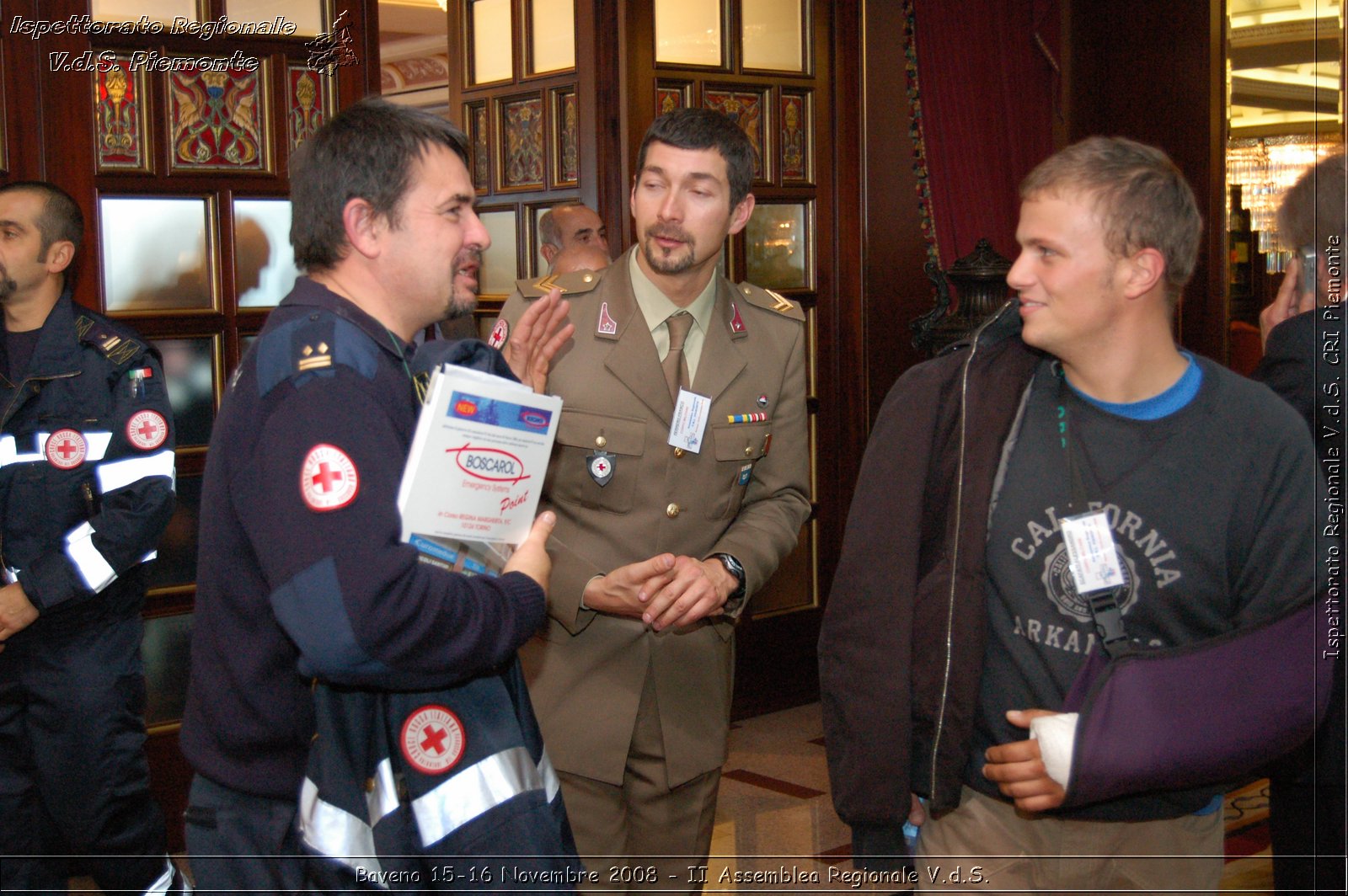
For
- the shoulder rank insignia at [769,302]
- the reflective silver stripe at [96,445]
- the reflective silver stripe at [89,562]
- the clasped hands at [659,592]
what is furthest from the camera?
the reflective silver stripe at [96,445]

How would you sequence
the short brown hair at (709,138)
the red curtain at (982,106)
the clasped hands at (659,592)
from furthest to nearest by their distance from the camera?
1. the red curtain at (982,106)
2. the short brown hair at (709,138)
3. the clasped hands at (659,592)

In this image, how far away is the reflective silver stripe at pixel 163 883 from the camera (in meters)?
2.96

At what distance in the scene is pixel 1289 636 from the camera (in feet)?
5.29

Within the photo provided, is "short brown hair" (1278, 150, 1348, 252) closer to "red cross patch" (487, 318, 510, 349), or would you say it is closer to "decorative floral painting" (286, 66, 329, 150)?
"red cross patch" (487, 318, 510, 349)

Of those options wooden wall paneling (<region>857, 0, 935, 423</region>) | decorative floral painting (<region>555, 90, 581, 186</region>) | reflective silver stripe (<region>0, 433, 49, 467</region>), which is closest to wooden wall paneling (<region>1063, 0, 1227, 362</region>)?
wooden wall paneling (<region>857, 0, 935, 423</region>)

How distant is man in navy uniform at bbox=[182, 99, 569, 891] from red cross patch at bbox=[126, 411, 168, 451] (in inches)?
61.8

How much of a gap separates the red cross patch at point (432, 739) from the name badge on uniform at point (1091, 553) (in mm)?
854

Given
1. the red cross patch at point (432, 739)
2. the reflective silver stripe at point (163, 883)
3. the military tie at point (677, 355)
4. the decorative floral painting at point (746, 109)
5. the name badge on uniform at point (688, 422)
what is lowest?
the reflective silver stripe at point (163, 883)

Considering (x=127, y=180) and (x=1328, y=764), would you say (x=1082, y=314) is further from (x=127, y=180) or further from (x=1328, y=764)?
(x=127, y=180)

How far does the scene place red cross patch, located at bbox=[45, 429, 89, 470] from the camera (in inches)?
115

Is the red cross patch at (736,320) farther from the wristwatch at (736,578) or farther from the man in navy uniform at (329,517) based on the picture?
the man in navy uniform at (329,517)

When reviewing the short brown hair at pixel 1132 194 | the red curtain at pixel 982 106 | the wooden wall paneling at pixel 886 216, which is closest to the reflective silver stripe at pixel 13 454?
the short brown hair at pixel 1132 194

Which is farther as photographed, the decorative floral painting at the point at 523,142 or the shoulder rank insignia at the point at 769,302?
the decorative floral painting at the point at 523,142

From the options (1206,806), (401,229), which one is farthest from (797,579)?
(401,229)
